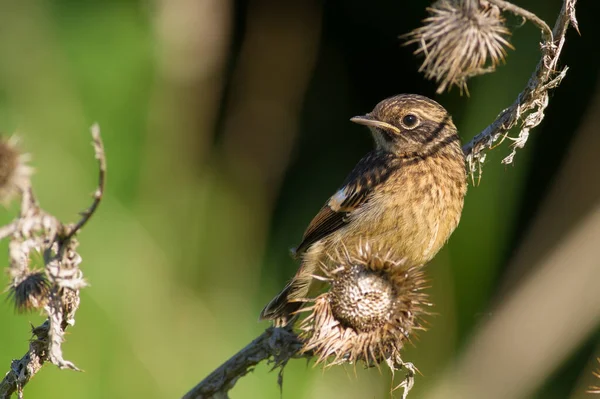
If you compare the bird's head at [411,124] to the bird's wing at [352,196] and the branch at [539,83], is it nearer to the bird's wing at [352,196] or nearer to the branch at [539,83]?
the bird's wing at [352,196]

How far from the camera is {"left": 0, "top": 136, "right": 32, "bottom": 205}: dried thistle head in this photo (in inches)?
84.5

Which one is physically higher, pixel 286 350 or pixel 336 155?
pixel 336 155

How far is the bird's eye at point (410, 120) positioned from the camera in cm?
406

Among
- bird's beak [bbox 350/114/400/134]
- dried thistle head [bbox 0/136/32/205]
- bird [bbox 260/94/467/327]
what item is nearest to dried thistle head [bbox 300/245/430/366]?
bird [bbox 260/94/467/327]

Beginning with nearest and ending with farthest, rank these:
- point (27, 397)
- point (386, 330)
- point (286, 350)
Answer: point (386, 330)
point (286, 350)
point (27, 397)

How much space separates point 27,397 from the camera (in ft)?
14.0

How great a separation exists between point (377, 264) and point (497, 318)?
2484 millimetres

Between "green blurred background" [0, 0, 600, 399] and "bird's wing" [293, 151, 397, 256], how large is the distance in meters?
0.79

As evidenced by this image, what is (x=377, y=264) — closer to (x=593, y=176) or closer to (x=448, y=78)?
(x=448, y=78)

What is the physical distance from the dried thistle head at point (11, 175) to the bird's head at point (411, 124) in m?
2.18

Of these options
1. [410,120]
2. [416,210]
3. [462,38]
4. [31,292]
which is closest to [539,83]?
[462,38]

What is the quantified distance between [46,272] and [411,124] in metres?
2.32

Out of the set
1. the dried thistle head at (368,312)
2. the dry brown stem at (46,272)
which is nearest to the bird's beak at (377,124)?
the dried thistle head at (368,312)

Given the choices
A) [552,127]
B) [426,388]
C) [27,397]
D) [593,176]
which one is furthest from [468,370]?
[27,397]
